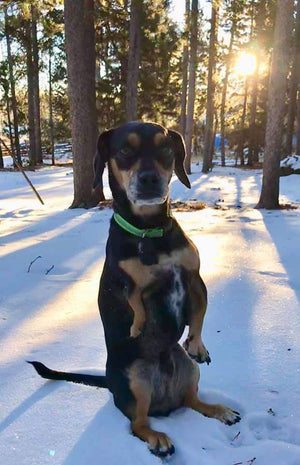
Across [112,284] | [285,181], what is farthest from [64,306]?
[285,181]

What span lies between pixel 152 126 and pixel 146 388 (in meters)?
1.47

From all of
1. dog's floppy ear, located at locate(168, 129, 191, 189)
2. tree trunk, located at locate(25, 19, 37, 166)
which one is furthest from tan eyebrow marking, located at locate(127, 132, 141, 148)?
tree trunk, located at locate(25, 19, 37, 166)

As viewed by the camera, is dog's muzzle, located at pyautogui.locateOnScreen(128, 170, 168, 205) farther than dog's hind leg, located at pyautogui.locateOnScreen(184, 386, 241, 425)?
No

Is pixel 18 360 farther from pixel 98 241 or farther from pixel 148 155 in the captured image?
pixel 98 241

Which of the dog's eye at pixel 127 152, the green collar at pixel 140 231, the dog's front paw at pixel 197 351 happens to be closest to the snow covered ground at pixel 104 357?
the dog's front paw at pixel 197 351

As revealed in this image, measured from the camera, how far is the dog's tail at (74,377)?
2541 mm

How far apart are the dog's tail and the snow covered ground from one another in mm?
61

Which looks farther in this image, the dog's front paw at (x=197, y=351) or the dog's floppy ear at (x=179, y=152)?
the dog's floppy ear at (x=179, y=152)

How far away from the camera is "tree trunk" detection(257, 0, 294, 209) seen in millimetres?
8781

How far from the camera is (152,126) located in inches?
89.5

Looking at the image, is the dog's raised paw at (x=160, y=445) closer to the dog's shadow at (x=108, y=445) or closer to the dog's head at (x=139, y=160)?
the dog's shadow at (x=108, y=445)

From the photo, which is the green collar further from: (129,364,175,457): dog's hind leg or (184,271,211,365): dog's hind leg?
(129,364,175,457): dog's hind leg

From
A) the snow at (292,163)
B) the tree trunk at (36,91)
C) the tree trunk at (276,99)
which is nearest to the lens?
the tree trunk at (276,99)

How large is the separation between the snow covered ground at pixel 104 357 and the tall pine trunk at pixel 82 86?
12.8 feet
